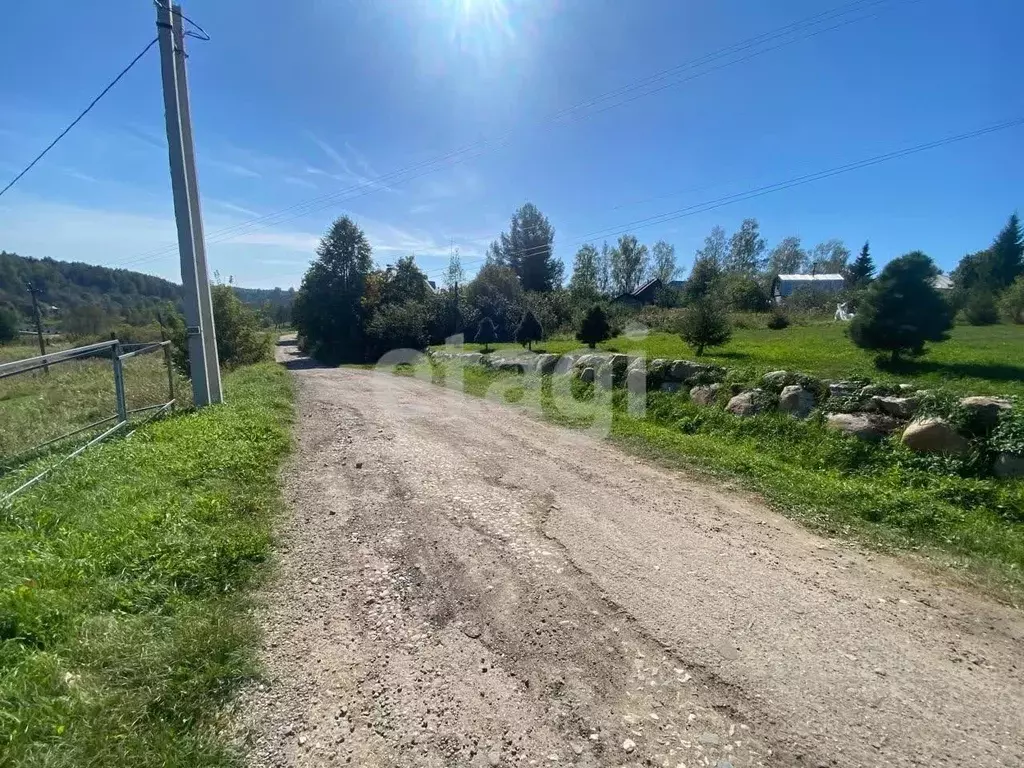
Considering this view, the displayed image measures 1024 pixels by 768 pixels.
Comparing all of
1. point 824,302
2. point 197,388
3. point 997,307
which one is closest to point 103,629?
point 197,388

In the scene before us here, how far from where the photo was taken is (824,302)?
103 ft

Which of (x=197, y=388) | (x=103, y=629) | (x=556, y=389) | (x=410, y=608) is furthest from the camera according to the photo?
(x=556, y=389)

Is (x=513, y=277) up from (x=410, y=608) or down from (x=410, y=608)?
up

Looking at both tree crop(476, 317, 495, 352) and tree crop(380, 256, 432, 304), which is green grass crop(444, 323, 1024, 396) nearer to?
tree crop(476, 317, 495, 352)

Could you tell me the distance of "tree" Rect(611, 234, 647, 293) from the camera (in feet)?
201

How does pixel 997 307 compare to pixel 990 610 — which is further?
pixel 997 307

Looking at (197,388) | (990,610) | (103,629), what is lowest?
(990,610)

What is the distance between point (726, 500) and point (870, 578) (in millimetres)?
1410

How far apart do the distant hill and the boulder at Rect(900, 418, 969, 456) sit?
90.4ft

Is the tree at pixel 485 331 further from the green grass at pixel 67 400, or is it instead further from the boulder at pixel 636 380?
the boulder at pixel 636 380

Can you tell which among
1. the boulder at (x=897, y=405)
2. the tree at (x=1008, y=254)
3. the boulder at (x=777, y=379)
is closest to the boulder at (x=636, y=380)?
the boulder at (x=777, y=379)

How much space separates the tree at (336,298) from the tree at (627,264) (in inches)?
1357

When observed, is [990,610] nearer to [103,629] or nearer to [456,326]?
[103,629]

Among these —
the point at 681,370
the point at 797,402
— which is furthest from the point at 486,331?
the point at 797,402
